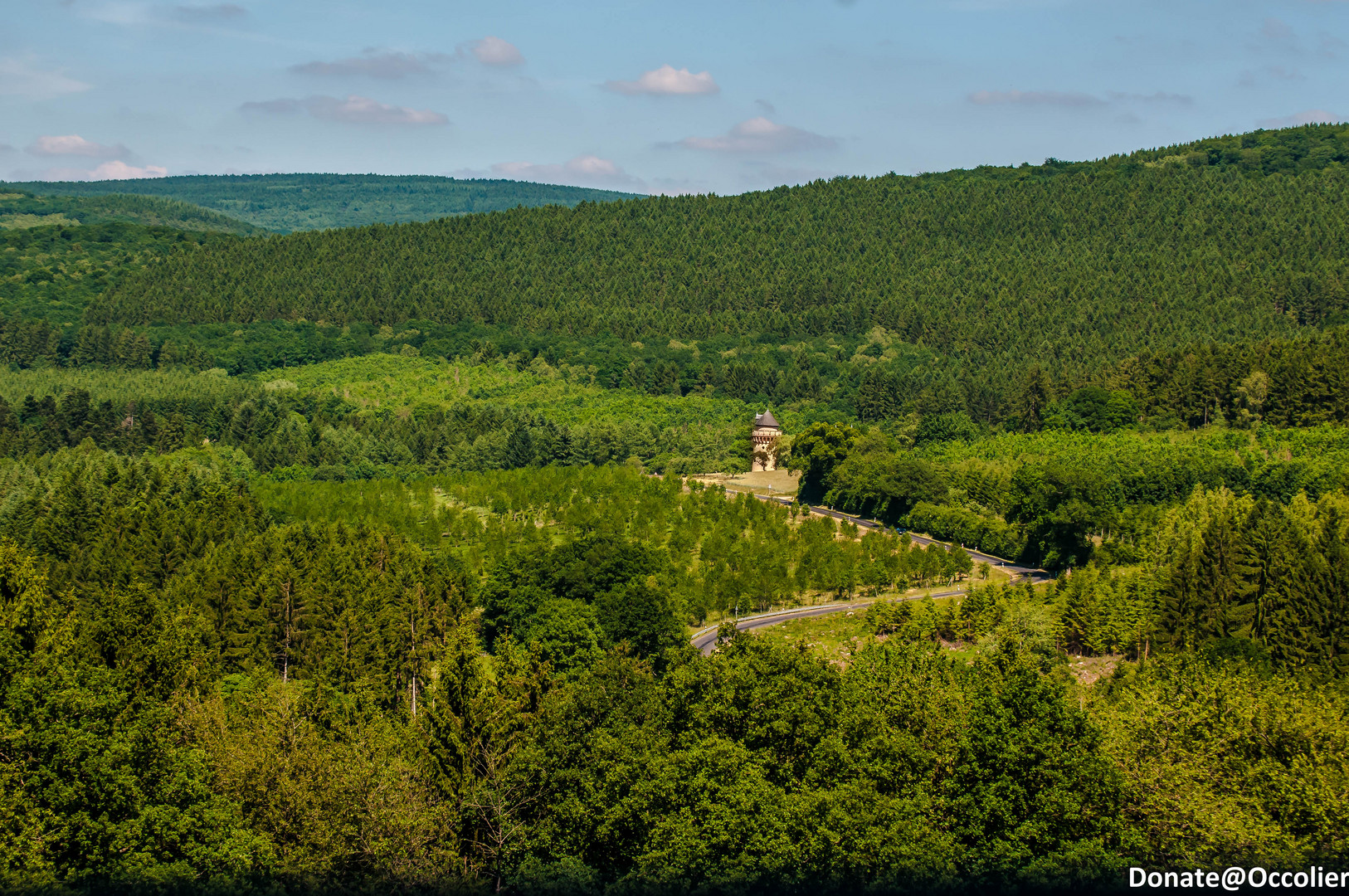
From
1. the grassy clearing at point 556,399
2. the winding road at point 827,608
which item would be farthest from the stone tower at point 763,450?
the winding road at point 827,608

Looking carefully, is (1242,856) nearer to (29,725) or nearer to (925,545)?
(29,725)

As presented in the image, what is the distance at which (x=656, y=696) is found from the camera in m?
45.5

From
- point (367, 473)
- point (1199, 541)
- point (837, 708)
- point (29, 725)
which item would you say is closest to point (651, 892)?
point (837, 708)

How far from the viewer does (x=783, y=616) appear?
258ft

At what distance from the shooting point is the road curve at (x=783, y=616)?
74.0 metres

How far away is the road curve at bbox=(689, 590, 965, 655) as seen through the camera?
7400 centimetres

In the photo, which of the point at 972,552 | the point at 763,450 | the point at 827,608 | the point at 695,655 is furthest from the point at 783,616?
the point at 763,450

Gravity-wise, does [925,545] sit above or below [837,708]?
below

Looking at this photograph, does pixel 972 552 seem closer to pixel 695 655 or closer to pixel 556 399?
pixel 695 655

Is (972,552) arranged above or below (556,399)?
above

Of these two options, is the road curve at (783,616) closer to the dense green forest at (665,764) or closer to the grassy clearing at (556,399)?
the dense green forest at (665,764)

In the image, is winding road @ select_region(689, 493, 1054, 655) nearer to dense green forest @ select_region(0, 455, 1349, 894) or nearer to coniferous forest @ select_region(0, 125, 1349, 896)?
coniferous forest @ select_region(0, 125, 1349, 896)

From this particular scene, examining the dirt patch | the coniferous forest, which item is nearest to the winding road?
the coniferous forest

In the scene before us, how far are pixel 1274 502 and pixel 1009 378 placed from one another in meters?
93.4
